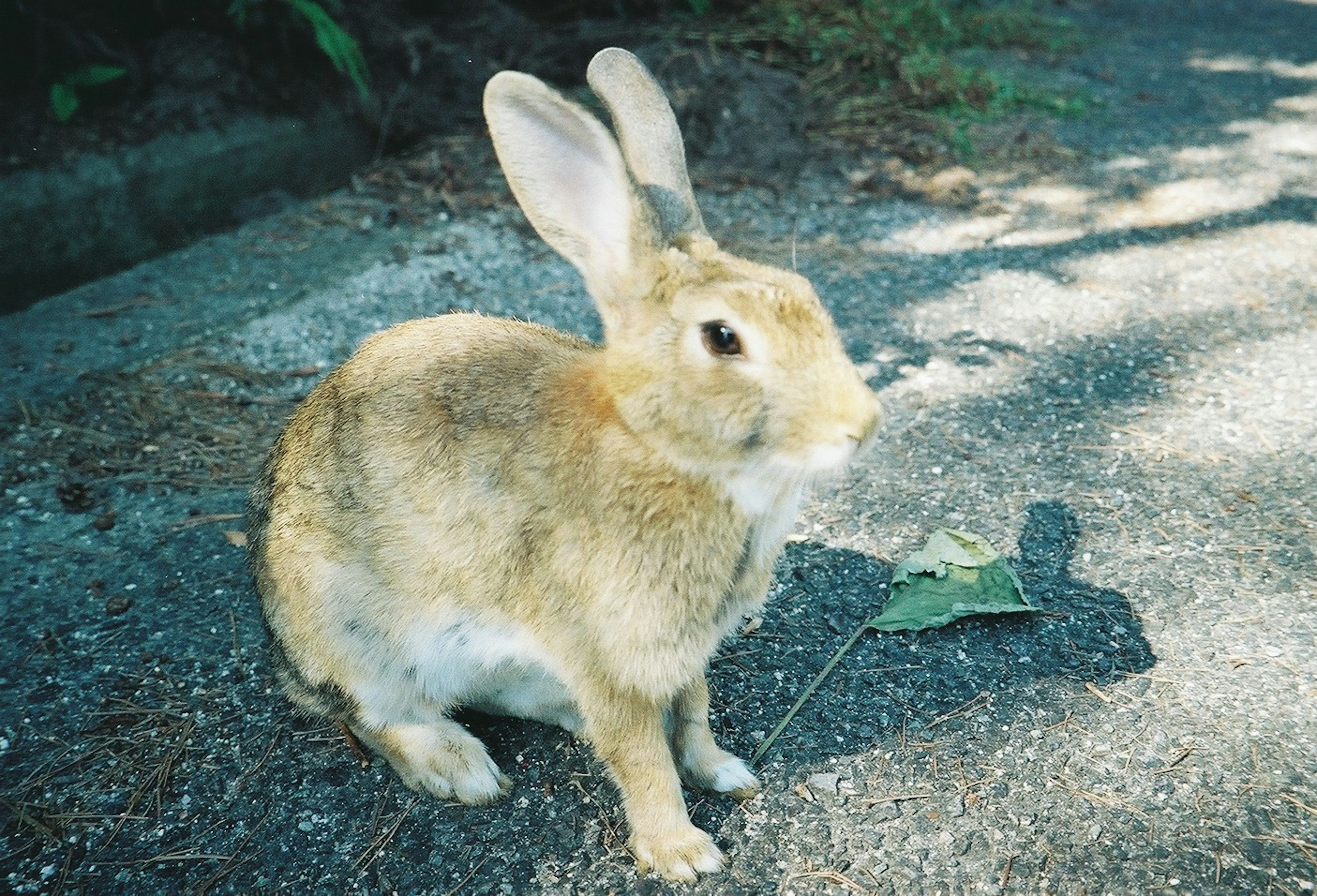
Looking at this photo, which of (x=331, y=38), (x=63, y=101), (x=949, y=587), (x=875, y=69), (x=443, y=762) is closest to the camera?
(x=443, y=762)

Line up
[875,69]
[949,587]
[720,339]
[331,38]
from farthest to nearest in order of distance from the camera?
[875,69]
[331,38]
[949,587]
[720,339]

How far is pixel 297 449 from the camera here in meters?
2.65

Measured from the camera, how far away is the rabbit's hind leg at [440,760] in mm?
2576

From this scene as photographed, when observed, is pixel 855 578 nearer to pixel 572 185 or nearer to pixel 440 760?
pixel 440 760

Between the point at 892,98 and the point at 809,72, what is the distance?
0.63 metres

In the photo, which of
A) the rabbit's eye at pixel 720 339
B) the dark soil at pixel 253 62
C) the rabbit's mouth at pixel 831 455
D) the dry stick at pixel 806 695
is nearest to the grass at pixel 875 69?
the dark soil at pixel 253 62

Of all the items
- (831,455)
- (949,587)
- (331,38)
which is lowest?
(949,587)

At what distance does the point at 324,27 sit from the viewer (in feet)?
17.7

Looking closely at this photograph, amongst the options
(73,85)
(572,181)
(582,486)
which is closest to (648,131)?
(572,181)

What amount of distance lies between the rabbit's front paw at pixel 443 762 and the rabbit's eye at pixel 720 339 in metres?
1.30

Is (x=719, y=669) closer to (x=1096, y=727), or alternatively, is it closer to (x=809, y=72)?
(x=1096, y=727)

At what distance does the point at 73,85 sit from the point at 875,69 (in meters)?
5.18

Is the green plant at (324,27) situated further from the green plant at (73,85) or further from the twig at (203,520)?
the twig at (203,520)

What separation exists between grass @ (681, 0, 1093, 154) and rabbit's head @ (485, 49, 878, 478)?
4.45 metres
